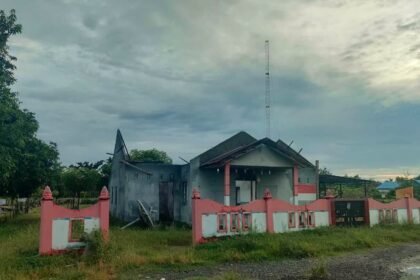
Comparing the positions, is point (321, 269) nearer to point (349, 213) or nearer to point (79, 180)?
point (349, 213)

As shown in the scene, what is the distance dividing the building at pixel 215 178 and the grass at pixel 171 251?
3.59 meters

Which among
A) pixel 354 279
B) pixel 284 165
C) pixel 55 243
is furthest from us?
pixel 284 165

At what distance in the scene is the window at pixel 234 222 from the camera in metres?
12.5

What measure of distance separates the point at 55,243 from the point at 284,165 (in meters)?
10.6

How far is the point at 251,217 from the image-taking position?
12.8 meters

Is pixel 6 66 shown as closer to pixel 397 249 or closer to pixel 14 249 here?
pixel 14 249

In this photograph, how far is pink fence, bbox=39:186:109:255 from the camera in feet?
32.8

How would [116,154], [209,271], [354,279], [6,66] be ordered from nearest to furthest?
[354,279] < [209,271] < [6,66] < [116,154]

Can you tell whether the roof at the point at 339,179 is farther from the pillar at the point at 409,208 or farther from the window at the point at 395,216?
the window at the point at 395,216

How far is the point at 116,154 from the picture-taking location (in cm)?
2319

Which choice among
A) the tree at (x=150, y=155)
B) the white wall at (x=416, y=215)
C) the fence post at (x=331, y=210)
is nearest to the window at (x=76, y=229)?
the fence post at (x=331, y=210)

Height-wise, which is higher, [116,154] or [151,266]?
[116,154]

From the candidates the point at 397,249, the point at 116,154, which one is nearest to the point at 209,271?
the point at 397,249

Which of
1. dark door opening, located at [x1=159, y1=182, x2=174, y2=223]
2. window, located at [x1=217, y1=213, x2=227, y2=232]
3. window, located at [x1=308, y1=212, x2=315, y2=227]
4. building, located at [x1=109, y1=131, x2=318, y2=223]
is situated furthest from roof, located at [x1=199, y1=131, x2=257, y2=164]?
window, located at [x1=217, y1=213, x2=227, y2=232]
